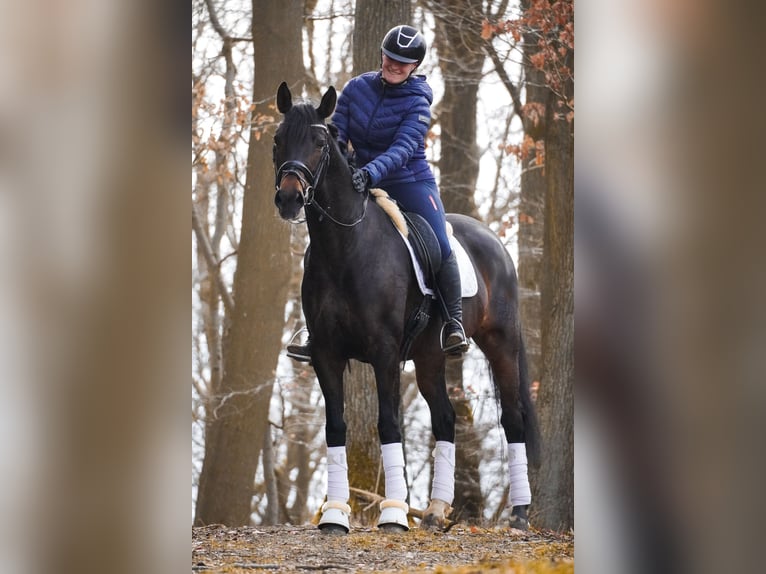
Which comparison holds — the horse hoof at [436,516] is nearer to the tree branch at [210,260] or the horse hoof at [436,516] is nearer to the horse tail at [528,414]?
the horse tail at [528,414]

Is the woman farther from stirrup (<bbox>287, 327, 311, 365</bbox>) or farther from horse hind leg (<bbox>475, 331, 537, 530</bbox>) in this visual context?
horse hind leg (<bbox>475, 331, 537, 530</bbox>)

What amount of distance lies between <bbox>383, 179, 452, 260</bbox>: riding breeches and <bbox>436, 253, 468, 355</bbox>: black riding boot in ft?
0.33

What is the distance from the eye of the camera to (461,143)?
24.4 ft

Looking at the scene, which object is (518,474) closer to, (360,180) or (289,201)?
(360,180)

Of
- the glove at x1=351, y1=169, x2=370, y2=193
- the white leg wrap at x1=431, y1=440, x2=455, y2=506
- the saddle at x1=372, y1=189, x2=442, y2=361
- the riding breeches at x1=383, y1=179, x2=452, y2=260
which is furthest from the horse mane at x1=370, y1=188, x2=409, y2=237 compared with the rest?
the white leg wrap at x1=431, y1=440, x2=455, y2=506

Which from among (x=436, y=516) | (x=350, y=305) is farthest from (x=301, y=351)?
(x=436, y=516)

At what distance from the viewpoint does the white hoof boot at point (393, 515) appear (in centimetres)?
568

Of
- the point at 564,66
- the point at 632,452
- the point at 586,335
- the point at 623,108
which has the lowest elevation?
the point at 632,452

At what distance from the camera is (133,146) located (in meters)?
4.09

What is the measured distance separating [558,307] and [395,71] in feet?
6.44

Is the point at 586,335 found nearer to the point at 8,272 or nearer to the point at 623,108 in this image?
the point at 623,108

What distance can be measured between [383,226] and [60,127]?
218cm

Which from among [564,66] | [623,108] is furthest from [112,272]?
[564,66]

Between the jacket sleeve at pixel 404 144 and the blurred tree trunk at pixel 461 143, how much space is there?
962 millimetres
